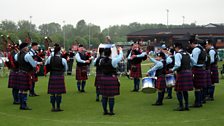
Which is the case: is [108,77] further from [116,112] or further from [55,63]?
[55,63]

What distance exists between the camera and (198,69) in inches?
→ 360

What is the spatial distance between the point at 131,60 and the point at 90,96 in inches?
73.3

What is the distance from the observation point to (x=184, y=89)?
8.49 metres

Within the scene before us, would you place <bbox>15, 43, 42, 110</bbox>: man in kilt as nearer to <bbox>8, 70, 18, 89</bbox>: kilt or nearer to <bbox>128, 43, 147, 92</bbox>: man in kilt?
<bbox>8, 70, 18, 89</bbox>: kilt

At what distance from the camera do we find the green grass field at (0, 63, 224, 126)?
7418mm

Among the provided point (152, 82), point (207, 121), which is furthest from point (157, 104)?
point (207, 121)

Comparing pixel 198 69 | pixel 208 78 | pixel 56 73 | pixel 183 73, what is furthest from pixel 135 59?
pixel 56 73

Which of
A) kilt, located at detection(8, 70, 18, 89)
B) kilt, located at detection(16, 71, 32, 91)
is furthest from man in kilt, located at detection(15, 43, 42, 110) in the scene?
kilt, located at detection(8, 70, 18, 89)

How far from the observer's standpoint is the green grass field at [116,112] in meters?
7.42

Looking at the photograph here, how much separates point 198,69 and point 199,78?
220mm

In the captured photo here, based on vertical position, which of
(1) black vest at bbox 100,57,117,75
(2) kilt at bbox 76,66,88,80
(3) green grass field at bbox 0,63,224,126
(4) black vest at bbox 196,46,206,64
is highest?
(4) black vest at bbox 196,46,206,64

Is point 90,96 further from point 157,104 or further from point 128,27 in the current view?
point 128,27

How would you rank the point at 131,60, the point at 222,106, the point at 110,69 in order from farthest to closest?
the point at 131,60, the point at 222,106, the point at 110,69

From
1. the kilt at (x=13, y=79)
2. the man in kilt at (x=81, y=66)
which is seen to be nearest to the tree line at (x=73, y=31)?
the man in kilt at (x=81, y=66)
